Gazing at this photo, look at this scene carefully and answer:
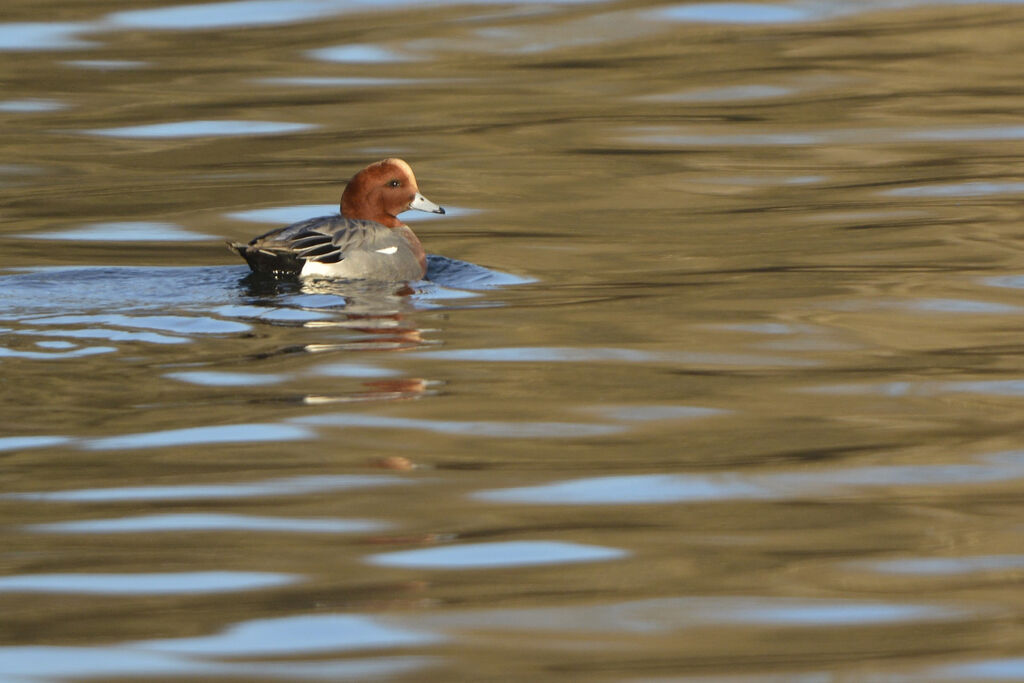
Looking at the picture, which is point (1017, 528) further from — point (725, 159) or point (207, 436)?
point (725, 159)

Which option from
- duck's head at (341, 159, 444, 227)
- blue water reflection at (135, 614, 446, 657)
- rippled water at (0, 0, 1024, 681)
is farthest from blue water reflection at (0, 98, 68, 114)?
blue water reflection at (135, 614, 446, 657)

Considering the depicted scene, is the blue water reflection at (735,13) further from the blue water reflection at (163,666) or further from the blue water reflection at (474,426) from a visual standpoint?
the blue water reflection at (163,666)

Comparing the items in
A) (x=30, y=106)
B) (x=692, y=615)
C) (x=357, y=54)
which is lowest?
(x=692, y=615)

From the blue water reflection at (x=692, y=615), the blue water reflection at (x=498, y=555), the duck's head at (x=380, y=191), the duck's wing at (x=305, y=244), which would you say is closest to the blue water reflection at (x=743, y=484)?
the blue water reflection at (x=498, y=555)

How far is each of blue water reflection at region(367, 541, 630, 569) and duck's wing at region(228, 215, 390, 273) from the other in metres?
3.87

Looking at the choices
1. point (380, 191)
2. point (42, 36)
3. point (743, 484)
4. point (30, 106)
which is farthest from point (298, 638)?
point (42, 36)

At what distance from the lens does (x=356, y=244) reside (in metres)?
9.10

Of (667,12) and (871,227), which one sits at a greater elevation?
(667,12)

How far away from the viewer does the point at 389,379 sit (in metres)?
7.05

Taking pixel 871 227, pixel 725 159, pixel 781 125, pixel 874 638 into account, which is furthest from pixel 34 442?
pixel 781 125

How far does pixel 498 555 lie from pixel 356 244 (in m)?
4.19

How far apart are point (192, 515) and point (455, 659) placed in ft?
4.42

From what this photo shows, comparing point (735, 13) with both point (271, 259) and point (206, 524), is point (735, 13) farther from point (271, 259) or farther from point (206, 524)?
point (206, 524)

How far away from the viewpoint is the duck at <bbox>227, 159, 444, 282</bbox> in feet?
29.1
